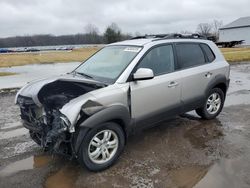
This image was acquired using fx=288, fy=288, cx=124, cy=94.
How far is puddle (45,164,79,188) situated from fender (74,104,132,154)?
45 cm

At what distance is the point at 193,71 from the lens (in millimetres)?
5664

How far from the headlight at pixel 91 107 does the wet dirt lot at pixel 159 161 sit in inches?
36.3

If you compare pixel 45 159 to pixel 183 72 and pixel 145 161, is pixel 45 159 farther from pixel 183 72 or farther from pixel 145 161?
pixel 183 72

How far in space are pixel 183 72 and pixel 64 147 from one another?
8.81 feet

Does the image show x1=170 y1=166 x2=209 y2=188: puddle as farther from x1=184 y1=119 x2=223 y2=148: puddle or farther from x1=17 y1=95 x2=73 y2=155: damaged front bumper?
x1=17 y1=95 x2=73 y2=155: damaged front bumper

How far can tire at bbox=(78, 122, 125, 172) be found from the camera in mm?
3953

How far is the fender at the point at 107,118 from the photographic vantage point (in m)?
3.85

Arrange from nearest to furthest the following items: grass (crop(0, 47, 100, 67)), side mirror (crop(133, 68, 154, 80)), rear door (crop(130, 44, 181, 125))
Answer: side mirror (crop(133, 68, 154, 80))
rear door (crop(130, 44, 181, 125))
grass (crop(0, 47, 100, 67))

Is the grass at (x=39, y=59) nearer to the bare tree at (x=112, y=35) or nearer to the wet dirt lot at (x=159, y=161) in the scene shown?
the wet dirt lot at (x=159, y=161)

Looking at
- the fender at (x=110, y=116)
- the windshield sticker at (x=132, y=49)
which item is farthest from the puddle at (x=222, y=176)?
the windshield sticker at (x=132, y=49)

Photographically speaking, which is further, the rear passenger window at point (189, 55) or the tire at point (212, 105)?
the tire at point (212, 105)

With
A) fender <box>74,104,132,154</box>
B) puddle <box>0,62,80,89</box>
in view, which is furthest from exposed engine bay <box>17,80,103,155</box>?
puddle <box>0,62,80,89</box>

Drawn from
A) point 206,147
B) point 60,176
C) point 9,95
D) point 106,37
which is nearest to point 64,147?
point 60,176

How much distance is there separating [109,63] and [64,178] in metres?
2.12
